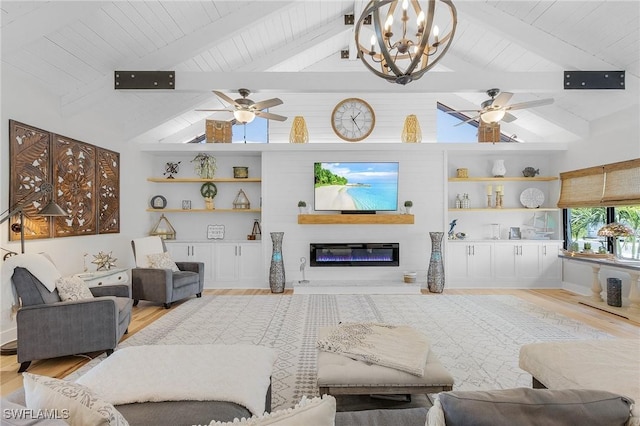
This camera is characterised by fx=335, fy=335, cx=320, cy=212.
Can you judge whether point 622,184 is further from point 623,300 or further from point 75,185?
point 75,185

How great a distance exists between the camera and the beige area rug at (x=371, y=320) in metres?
2.67

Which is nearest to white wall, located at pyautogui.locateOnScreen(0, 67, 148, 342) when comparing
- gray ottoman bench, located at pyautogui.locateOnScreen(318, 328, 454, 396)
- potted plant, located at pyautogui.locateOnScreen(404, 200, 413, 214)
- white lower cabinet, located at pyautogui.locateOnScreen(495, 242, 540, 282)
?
gray ottoman bench, located at pyautogui.locateOnScreen(318, 328, 454, 396)

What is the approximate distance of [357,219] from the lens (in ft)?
19.1

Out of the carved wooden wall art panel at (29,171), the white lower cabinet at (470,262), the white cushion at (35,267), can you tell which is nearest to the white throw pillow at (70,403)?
the white cushion at (35,267)

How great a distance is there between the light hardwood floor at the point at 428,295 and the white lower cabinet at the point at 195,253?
359 millimetres

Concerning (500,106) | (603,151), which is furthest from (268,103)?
(603,151)

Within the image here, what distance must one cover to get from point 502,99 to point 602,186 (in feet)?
8.91

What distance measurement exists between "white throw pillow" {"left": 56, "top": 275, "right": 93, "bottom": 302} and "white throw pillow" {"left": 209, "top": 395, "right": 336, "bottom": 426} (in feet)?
9.95

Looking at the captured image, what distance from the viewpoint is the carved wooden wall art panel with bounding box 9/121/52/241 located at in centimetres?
338

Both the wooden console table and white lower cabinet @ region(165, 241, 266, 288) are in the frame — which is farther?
white lower cabinet @ region(165, 241, 266, 288)

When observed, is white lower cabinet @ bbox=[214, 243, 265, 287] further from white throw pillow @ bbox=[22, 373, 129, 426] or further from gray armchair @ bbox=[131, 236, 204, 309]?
white throw pillow @ bbox=[22, 373, 129, 426]

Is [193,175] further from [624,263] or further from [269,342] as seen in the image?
[624,263]

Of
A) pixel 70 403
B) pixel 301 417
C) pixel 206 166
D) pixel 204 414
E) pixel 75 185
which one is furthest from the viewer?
pixel 206 166

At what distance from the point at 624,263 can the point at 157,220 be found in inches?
289
